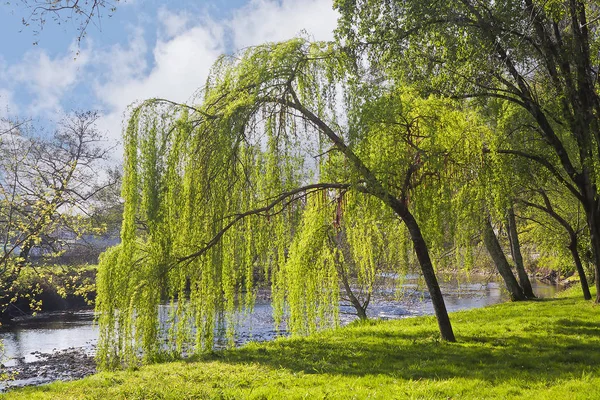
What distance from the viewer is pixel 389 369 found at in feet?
26.2

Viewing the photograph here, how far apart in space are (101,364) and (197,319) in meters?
2.12

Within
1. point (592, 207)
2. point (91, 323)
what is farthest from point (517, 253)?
point (91, 323)

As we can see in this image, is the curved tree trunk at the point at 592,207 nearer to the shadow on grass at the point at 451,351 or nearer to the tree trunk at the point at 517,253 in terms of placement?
the shadow on grass at the point at 451,351

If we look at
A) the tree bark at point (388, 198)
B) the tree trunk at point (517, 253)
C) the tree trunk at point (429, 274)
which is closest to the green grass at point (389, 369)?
the tree trunk at point (429, 274)

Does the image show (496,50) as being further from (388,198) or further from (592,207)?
(592,207)

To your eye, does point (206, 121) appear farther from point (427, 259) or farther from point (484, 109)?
point (484, 109)

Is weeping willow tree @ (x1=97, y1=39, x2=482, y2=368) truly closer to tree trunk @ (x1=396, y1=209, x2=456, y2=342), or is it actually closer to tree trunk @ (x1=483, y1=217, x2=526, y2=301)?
tree trunk @ (x1=396, y1=209, x2=456, y2=342)

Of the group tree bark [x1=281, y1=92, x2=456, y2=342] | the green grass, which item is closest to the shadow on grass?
the green grass

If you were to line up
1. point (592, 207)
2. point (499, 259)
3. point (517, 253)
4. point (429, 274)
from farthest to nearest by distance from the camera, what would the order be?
1. point (517, 253)
2. point (499, 259)
3. point (592, 207)
4. point (429, 274)

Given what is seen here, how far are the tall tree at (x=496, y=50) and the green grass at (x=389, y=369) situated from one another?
13.7 ft

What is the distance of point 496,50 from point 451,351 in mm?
6635

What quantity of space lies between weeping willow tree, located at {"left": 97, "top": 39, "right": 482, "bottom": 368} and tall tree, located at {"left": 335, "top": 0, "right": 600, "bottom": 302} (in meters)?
1.75

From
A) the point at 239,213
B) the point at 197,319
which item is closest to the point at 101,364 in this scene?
the point at 197,319

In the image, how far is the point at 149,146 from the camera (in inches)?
324
